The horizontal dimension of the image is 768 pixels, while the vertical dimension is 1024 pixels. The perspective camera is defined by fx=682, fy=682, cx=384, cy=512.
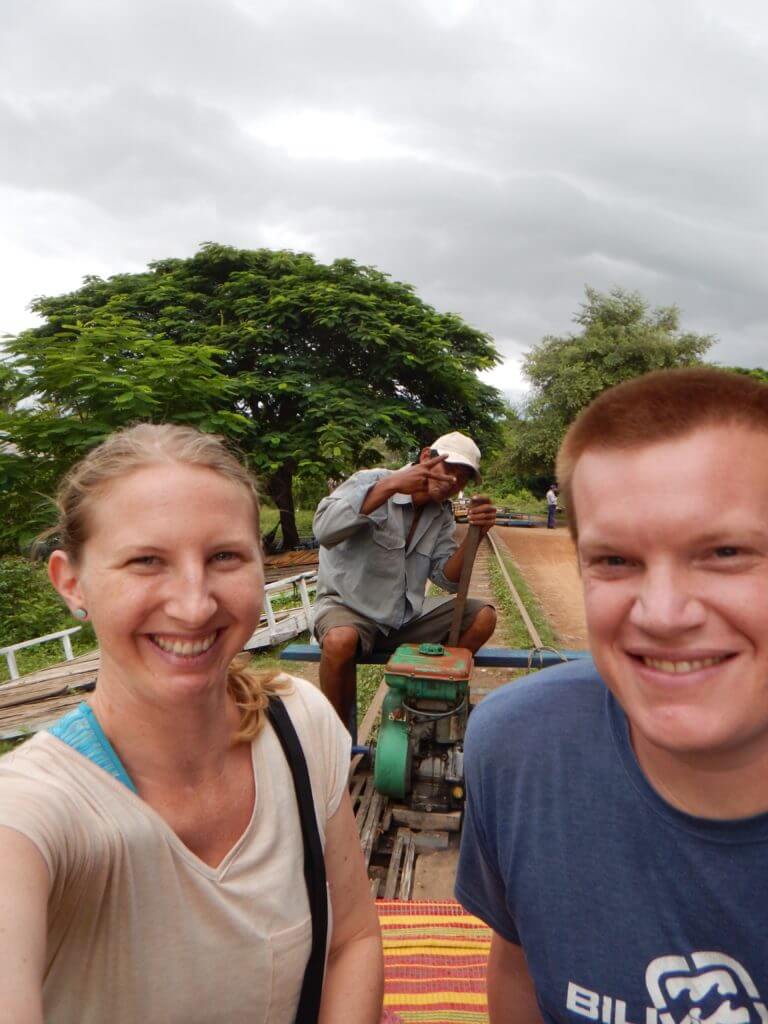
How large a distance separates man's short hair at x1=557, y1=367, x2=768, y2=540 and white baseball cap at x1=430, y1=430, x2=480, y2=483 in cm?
294

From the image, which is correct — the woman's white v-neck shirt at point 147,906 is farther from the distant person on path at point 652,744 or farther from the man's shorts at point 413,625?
the man's shorts at point 413,625

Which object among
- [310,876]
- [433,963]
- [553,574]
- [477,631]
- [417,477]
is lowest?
[553,574]

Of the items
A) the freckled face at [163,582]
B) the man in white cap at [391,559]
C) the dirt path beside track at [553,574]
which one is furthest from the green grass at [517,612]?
the freckled face at [163,582]

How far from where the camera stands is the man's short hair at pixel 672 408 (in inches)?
38.9

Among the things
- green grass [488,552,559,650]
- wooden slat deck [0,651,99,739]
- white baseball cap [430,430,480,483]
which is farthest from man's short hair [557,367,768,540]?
green grass [488,552,559,650]

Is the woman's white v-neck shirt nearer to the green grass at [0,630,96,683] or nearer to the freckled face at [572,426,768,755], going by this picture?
the freckled face at [572,426,768,755]

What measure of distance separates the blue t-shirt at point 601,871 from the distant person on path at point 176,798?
337 millimetres

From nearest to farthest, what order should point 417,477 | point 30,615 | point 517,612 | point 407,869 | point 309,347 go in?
point 407,869
point 417,477
point 517,612
point 30,615
point 309,347

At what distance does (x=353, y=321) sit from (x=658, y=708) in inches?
630

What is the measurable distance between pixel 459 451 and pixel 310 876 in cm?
308

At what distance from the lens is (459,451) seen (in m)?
4.13

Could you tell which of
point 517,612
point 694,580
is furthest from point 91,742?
point 517,612

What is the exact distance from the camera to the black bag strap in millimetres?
1274

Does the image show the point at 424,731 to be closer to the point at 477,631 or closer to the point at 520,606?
the point at 477,631
